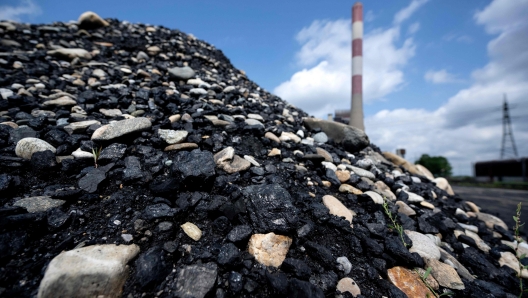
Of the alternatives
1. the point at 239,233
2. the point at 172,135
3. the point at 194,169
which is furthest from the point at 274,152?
the point at 239,233

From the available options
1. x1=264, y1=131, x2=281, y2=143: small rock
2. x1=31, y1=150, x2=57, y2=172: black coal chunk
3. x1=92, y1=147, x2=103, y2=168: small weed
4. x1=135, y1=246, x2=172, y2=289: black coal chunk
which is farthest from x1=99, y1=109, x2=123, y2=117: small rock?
x1=135, y1=246, x2=172, y2=289: black coal chunk

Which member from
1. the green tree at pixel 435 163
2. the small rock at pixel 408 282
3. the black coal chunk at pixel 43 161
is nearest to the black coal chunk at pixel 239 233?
the small rock at pixel 408 282

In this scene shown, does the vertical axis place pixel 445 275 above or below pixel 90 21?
below

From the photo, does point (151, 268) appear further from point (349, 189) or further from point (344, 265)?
point (349, 189)

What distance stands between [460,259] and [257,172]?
216 centimetres

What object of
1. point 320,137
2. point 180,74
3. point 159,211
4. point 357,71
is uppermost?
point 357,71

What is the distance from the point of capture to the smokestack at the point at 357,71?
10.7m

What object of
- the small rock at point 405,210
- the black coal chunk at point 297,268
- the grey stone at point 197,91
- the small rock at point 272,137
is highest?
the grey stone at point 197,91

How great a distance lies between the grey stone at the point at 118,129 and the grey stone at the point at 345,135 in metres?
2.81

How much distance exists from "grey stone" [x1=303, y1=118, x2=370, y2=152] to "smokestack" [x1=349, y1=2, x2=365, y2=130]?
293 inches

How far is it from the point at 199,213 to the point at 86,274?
0.69 metres

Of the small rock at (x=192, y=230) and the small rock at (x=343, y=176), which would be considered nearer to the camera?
the small rock at (x=192, y=230)

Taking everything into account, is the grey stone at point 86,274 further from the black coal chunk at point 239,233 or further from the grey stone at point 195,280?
the black coal chunk at point 239,233

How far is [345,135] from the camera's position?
3.76m
